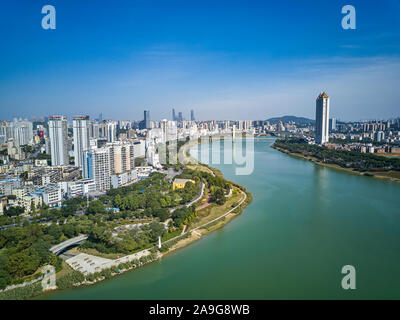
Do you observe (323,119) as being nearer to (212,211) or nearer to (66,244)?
(212,211)

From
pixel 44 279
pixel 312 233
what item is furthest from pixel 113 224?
pixel 312 233

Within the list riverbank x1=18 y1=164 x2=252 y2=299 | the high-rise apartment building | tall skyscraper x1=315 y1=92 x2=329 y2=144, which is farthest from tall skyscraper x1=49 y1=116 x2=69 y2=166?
tall skyscraper x1=315 y1=92 x2=329 y2=144

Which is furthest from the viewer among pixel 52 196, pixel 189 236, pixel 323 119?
pixel 323 119

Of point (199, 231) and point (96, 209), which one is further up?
point (96, 209)

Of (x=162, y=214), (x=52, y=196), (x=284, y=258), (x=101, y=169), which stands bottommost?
(x=284, y=258)

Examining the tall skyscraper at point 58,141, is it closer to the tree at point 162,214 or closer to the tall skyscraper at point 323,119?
the tree at point 162,214

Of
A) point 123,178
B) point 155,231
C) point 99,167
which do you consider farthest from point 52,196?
point 155,231

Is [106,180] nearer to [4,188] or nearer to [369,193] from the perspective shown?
[4,188]
